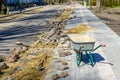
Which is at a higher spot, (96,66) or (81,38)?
(81,38)

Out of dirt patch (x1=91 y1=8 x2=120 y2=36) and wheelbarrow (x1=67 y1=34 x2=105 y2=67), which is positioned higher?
wheelbarrow (x1=67 y1=34 x2=105 y2=67)

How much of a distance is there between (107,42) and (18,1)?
53357mm

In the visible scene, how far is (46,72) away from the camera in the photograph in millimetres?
10148

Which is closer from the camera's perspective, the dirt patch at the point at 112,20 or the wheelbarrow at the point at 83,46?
the wheelbarrow at the point at 83,46

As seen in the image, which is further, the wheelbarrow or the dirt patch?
the dirt patch

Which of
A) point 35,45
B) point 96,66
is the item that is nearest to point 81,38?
point 96,66

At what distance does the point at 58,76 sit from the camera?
9.41 m

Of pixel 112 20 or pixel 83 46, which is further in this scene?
pixel 112 20

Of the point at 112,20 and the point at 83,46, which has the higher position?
the point at 83,46

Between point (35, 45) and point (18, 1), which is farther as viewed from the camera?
point (18, 1)

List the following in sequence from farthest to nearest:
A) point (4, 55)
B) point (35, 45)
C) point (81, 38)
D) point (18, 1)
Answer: point (18, 1) → point (35, 45) → point (4, 55) → point (81, 38)

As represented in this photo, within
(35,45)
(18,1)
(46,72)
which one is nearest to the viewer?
(46,72)

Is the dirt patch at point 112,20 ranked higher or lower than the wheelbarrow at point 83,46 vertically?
lower

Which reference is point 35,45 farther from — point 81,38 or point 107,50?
point 81,38
